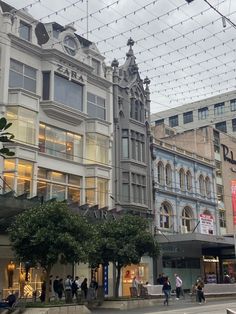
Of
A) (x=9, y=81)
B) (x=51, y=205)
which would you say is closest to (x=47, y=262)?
(x=51, y=205)

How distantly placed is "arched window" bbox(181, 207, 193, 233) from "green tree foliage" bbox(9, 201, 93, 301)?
24.2 m

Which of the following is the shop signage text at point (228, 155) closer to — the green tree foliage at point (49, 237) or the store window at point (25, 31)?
the store window at point (25, 31)

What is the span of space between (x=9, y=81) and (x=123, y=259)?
14.0m

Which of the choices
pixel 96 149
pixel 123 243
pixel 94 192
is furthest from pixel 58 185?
pixel 123 243

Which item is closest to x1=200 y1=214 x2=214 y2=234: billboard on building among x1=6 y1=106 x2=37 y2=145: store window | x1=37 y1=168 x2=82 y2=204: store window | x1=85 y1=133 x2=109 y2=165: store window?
x1=85 y1=133 x2=109 y2=165: store window

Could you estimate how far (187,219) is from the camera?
48.5 metres

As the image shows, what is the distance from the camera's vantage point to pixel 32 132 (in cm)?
3325

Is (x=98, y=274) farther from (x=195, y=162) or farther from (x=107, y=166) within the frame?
(x=195, y=162)

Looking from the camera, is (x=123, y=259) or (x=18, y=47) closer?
(x=123, y=259)

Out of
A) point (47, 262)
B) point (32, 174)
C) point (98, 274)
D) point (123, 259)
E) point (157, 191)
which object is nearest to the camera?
point (47, 262)

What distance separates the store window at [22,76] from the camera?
33375 mm

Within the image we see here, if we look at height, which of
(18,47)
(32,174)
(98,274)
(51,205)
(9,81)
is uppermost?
(18,47)

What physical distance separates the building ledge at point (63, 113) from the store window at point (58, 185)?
403 cm

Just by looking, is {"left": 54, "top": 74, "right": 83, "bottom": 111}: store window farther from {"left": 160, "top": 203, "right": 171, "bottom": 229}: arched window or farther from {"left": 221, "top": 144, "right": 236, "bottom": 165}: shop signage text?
{"left": 221, "top": 144, "right": 236, "bottom": 165}: shop signage text
